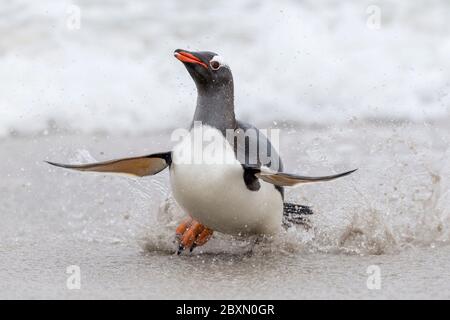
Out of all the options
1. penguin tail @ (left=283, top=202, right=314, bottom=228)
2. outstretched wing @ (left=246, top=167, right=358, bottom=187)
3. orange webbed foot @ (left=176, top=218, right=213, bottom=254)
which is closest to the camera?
outstretched wing @ (left=246, top=167, right=358, bottom=187)

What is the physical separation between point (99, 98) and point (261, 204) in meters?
4.30

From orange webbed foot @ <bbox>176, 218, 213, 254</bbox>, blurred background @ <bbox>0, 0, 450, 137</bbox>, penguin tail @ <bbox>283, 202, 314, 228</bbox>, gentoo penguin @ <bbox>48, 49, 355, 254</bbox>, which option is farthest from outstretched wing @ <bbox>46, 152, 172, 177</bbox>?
blurred background @ <bbox>0, 0, 450, 137</bbox>

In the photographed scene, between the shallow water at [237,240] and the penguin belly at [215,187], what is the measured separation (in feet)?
0.65

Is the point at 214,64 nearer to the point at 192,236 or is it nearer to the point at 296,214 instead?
the point at 192,236

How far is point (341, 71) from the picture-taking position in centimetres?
870

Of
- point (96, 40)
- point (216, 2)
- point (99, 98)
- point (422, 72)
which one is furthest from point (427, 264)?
point (216, 2)

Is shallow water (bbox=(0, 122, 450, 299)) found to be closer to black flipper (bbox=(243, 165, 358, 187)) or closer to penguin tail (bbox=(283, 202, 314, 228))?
penguin tail (bbox=(283, 202, 314, 228))

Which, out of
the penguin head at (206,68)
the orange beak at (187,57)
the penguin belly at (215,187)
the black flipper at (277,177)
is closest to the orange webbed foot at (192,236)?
the penguin belly at (215,187)

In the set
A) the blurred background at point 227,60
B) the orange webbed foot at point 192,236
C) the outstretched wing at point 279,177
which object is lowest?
the orange webbed foot at point 192,236

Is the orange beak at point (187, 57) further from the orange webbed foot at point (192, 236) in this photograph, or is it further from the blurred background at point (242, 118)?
the blurred background at point (242, 118)

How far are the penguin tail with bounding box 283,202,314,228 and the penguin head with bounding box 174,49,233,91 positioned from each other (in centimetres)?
75

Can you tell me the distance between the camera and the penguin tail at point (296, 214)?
14.0 feet

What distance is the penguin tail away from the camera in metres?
4.26

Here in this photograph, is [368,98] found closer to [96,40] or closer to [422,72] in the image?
[422,72]
